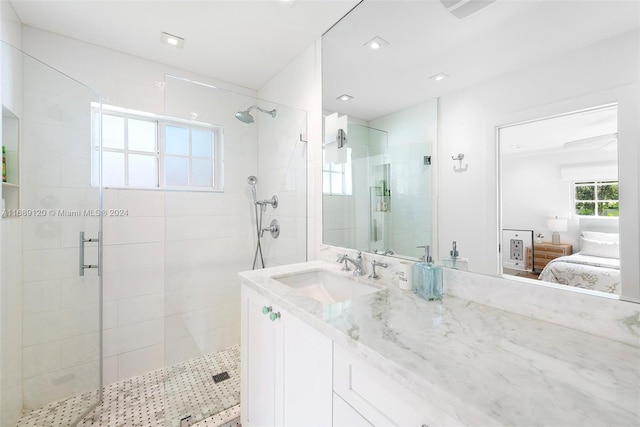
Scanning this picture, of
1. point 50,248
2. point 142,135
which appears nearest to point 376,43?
point 142,135

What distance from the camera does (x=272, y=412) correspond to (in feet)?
3.84

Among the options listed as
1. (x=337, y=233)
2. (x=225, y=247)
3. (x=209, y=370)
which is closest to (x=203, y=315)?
(x=209, y=370)

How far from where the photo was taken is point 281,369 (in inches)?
44.0

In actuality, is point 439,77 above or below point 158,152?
above

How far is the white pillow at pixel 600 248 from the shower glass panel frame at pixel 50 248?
2.50 metres

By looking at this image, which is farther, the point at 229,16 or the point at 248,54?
the point at 248,54

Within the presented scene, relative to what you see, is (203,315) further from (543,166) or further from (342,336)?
(543,166)

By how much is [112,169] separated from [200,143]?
747 millimetres

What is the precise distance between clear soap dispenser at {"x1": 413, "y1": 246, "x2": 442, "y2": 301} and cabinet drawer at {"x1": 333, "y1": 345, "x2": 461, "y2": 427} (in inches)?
18.8

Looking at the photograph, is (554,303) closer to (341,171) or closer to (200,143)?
(341,171)

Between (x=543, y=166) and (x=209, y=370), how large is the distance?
2.23 metres

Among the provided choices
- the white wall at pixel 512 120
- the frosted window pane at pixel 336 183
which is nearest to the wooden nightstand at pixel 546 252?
the white wall at pixel 512 120

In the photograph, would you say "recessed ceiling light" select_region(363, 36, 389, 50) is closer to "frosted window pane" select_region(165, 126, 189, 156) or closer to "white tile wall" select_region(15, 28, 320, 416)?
"white tile wall" select_region(15, 28, 320, 416)

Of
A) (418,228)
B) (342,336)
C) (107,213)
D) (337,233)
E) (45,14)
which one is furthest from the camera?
(107,213)
